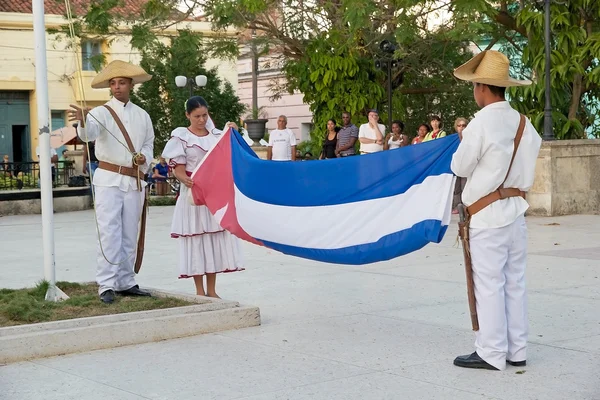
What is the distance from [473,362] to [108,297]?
319 cm

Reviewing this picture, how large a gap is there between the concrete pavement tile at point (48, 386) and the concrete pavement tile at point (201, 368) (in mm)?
92

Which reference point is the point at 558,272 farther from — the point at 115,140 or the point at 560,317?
the point at 115,140

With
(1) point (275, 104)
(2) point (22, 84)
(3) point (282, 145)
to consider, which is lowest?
(3) point (282, 145)

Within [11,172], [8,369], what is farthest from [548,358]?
[11,172]

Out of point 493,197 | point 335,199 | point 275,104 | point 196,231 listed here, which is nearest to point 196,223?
point 196,231

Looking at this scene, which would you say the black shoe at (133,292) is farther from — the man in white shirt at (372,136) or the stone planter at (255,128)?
the stone planter at (255,128)

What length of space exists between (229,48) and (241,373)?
62.3 ft

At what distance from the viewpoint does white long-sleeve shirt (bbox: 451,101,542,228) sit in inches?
254

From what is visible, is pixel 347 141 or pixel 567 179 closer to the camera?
pixel 567 179

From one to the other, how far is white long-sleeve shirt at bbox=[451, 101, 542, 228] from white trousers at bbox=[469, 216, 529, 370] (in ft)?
0.28

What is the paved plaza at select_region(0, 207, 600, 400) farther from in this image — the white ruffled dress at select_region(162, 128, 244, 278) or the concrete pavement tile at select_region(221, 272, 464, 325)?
the white ruffled dress at select_region(162, 128, 244, 278)

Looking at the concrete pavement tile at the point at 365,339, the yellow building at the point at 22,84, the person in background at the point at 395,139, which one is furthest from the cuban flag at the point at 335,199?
the yellow building at the point at 22,84

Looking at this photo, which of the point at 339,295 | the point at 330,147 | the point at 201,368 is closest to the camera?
the point at 201,368

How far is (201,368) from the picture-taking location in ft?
22.1
